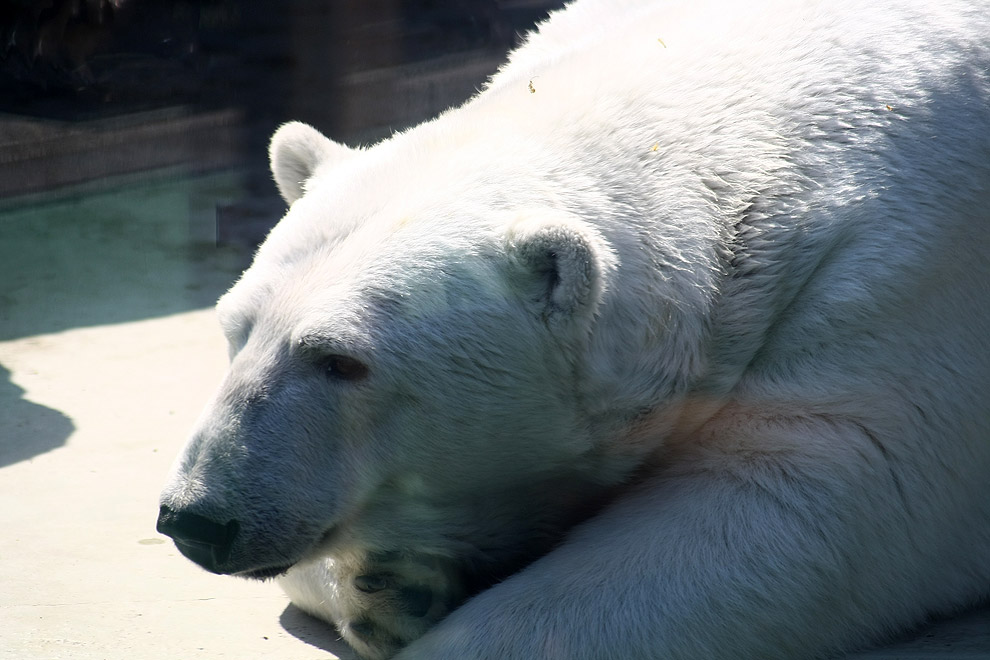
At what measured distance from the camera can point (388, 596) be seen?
2713 mm

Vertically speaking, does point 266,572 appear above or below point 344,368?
below

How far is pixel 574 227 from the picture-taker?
2.46 metres

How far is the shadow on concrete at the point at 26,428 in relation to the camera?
3811 millimetres

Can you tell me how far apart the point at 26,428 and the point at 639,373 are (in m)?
2.21

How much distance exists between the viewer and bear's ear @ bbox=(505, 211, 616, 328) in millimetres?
2436

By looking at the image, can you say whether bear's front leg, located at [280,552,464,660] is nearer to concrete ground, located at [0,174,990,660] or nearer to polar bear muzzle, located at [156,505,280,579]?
concrete ground, located at [0,174,990,660]

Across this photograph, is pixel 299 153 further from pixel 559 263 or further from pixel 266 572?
pixel 266 572

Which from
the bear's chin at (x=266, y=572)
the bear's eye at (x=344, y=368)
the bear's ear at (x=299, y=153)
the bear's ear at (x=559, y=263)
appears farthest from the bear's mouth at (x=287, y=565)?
the bear's ear at (x=299, y=153)

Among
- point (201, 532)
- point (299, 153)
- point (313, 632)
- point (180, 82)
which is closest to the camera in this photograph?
point (201, 532)

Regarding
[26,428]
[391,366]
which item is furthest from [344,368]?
[26,428]

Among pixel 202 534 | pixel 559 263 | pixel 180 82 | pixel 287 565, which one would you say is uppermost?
pixel 559 263

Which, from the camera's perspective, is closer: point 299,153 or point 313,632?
point 313,632

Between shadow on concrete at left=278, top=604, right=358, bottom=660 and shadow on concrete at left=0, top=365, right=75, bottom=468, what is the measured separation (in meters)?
1.20

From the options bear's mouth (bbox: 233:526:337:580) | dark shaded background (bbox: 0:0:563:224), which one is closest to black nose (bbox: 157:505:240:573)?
bear's mouth (bbox: 233:526:337:580)
